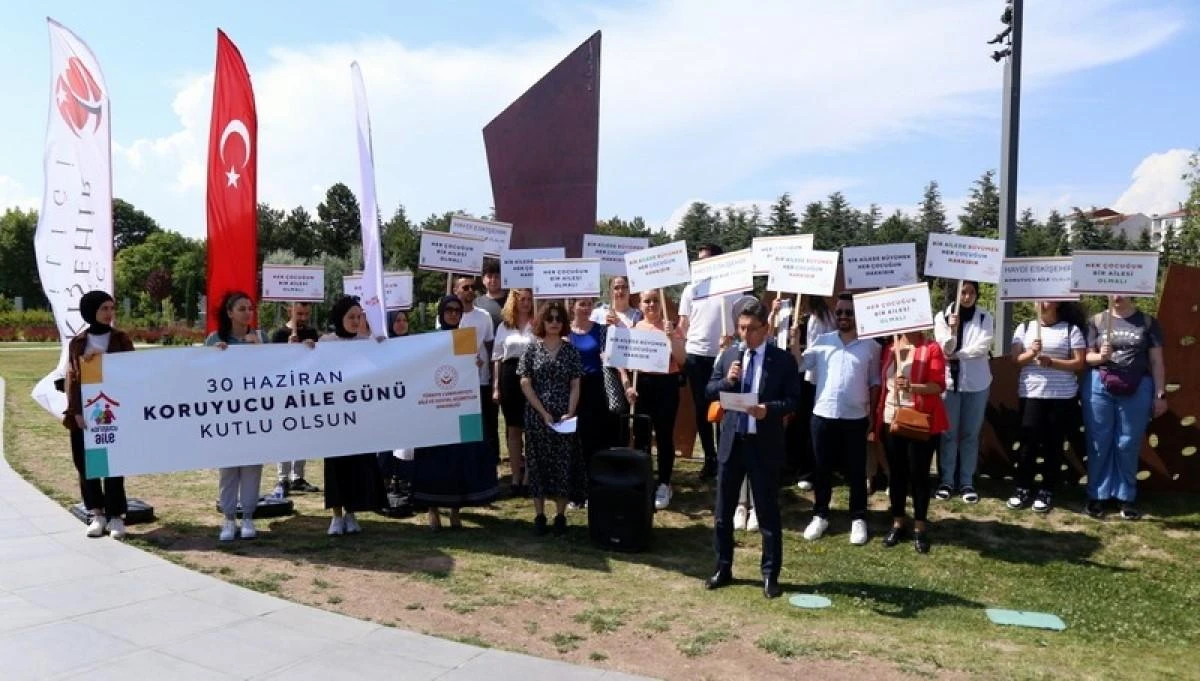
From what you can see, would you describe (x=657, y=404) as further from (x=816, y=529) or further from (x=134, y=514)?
(x=134, y=514)


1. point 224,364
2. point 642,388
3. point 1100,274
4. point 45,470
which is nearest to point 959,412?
point 1100,274

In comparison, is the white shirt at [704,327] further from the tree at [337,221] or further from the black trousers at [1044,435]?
the tree at [337,221]

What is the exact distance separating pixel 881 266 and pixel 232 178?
5688mm

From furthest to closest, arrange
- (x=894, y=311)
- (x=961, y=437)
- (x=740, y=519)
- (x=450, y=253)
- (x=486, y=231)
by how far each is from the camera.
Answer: (x=486, y=231) → (x=450, y=253) → (x=961, y=437) → (x=740, y=519) → (x=894, y=311)

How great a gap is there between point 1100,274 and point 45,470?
10174 millimetres

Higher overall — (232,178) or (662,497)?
(232,178)

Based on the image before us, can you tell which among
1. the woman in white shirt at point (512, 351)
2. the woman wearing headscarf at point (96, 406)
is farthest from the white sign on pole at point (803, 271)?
the woman wearing headscarf at point (96, 406)

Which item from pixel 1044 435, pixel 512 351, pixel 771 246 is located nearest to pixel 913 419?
pixel 771 246

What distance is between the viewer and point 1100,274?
21.6 ft

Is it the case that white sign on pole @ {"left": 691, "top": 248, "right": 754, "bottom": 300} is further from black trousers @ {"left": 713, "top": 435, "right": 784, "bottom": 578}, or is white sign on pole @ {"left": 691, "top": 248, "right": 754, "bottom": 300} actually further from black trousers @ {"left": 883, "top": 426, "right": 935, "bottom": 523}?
black trousers @ {"left": 713, "top": 435, "right": 784, "bottom": 578}

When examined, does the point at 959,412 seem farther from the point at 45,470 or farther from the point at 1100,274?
the point at 45,470

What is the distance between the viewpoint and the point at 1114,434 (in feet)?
22.6

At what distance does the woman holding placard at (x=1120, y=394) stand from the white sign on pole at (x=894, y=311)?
79.0 inches

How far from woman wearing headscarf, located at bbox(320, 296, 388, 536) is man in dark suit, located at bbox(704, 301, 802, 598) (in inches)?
114
